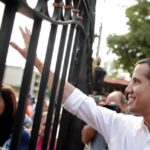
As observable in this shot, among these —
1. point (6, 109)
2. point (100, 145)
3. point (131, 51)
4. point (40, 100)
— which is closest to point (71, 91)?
point (6, 109)

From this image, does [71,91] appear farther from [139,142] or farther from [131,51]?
[131,51]

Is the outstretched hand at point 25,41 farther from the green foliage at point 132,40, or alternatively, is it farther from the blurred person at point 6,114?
the green foliage at point 132,40

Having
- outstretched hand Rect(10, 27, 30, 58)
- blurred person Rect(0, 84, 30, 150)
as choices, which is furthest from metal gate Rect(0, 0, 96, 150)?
blurred person Rect(0, 84, 30, 150)

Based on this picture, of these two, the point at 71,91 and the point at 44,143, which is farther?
the point at 71,91

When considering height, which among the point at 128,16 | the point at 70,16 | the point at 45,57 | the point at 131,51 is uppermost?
the point at 128,16

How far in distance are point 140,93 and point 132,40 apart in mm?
25625

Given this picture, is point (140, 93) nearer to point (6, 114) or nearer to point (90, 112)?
point (90, 112)

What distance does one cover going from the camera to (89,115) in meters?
2.59

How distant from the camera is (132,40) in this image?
27.7 meters

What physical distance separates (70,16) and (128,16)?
26429 mm

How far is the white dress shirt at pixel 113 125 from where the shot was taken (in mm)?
2365

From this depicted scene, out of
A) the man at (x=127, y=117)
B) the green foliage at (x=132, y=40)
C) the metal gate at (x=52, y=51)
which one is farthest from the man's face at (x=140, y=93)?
the green foliage at (x=132, y=40)

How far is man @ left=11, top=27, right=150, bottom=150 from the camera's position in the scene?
2375 mm

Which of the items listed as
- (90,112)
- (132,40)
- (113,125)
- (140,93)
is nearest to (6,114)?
(90,112)
